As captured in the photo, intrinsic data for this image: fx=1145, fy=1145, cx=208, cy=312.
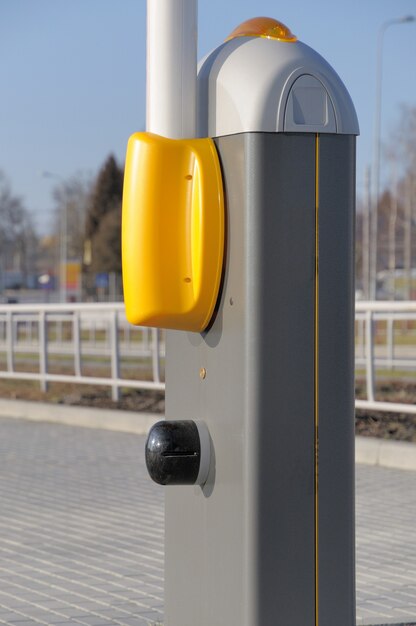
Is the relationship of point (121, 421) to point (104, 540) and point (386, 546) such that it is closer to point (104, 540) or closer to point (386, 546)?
point (104, 540)

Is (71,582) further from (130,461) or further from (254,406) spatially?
(130,461)

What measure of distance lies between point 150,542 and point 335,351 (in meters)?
3.58

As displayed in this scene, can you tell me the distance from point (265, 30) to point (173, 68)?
270 mm

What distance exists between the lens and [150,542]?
20.6 feet

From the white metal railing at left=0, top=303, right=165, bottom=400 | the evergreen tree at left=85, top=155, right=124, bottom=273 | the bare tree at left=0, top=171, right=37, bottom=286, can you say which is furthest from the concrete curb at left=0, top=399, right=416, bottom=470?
the bare tree at left=0, top=171, right=37, bottom=286

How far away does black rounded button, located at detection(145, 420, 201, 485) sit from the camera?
3.10m

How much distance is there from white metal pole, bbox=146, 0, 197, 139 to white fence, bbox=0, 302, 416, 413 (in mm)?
6007

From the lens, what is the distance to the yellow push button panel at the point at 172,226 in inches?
118

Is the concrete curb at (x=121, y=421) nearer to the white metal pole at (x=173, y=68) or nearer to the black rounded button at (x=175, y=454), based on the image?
the black rounded button at (x=175, y=454)

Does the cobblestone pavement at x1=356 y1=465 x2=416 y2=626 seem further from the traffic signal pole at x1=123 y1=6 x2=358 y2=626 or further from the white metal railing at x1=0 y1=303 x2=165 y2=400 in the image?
the white metal railing at x1=0 y1=303 x2=165 y2=400

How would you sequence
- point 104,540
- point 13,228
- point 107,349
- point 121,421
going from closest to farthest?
point 104,540 < point 121,421 < point 107,349 < point 13,228

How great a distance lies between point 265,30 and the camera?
3.11m

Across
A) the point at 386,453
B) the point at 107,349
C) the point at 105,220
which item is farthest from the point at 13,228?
the point at 386,453

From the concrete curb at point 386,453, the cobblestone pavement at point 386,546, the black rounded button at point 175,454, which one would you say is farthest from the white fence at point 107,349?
the black rounded button at point 175,454
